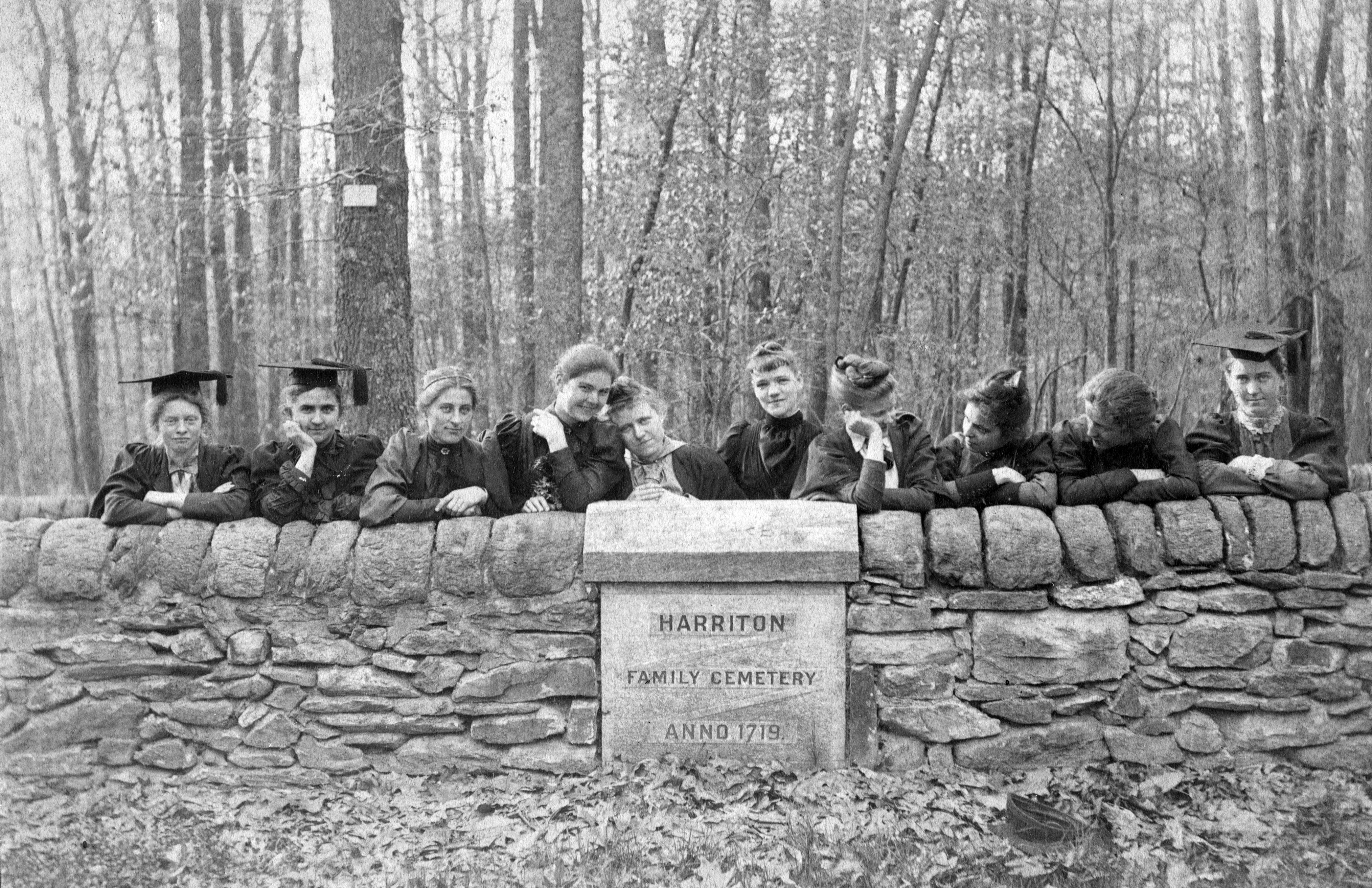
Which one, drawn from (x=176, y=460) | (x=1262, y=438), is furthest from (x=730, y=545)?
(x=176, y=460)

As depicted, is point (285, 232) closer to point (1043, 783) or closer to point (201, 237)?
point (201, 237)

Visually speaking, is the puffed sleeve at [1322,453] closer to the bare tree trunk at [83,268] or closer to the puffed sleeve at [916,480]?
the puffed sleeve at [916,480]

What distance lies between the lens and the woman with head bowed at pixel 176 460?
4.39 metres

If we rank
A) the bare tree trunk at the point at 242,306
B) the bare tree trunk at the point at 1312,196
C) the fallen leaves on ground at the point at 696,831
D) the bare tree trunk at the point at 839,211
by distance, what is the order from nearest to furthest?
the fallen leaves on ground at the point at 696,831
the bare tree trunk at the point at 839,211
the bare tree trunk at the point at 1312,196
the bare tree trunk at the point at 242,306

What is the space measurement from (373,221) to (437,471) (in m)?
2.76

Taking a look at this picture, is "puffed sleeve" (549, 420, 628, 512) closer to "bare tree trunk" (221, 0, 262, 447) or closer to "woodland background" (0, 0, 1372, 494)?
"woodland background" (0, 0, 1372, 494)

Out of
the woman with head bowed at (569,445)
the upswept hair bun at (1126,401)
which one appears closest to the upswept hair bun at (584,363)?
the woman with head bowed at (569,445)

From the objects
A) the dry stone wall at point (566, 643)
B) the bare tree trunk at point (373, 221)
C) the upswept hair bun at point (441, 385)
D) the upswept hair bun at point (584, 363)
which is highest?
the bare tree trunk at point (373, 221)

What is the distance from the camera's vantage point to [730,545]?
13.1ft

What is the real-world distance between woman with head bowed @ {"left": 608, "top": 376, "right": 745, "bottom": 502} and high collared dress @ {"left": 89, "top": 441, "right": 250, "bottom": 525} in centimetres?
149

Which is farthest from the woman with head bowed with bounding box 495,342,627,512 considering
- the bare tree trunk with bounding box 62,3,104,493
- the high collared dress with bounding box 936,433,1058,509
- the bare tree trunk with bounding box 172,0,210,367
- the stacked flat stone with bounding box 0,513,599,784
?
the bare tree trunk with bounding box 62,3,104,493

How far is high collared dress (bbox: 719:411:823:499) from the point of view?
4676 millimetres

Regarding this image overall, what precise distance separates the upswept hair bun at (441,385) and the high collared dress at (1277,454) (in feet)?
9.23

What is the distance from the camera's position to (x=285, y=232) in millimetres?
16078
